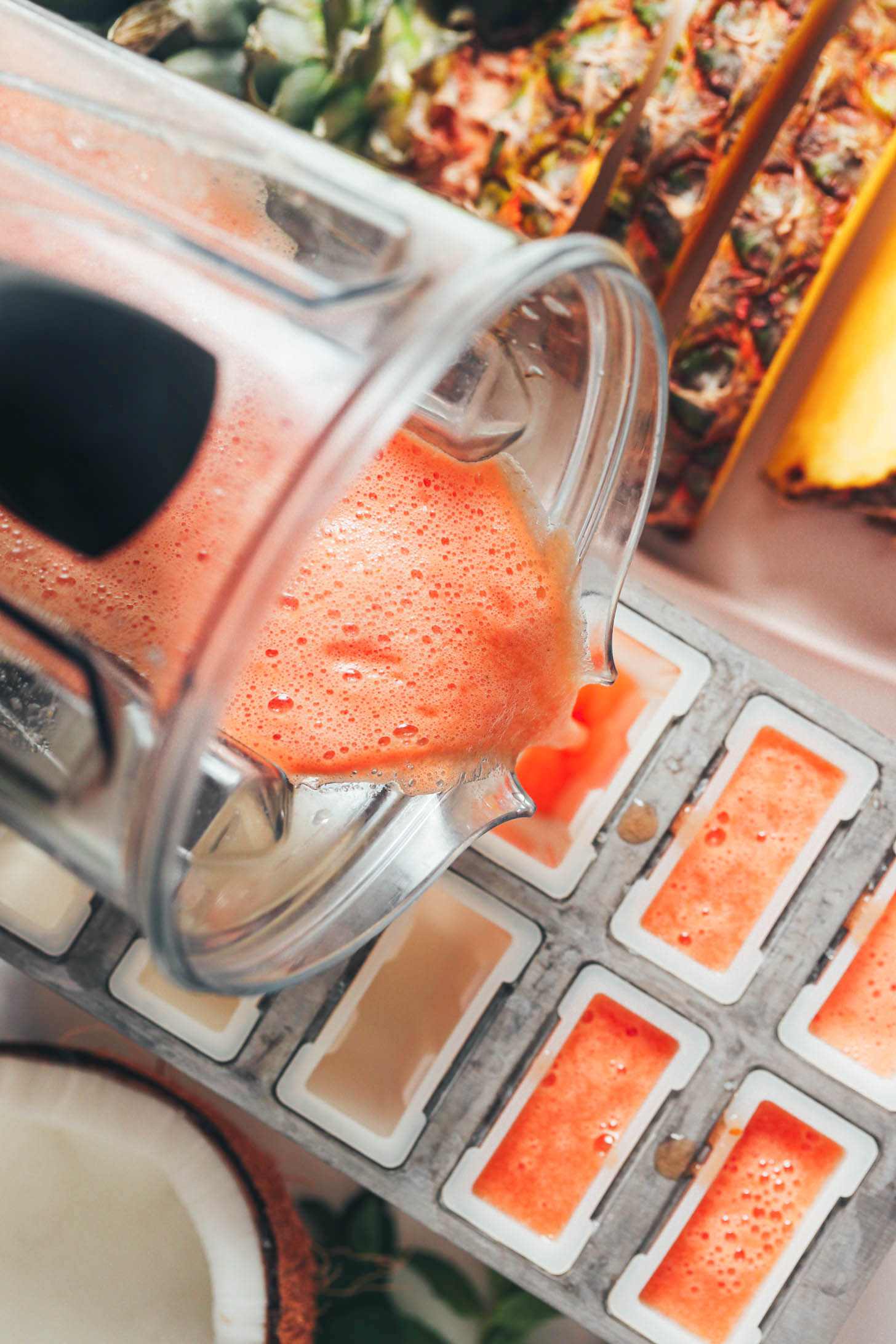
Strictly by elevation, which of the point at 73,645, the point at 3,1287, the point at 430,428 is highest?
the point at 430,428

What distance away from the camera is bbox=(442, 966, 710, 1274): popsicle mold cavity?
0.91 metres

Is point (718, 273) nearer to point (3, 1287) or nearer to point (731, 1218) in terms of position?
point (731, 1218)

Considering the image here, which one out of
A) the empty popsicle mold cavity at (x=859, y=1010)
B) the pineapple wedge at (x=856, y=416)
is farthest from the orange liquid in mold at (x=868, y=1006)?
the pineapple wedge at (x=856, y=416)

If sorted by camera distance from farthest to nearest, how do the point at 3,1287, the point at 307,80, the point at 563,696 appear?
the point at 3,1287, the point at 307,80, the point at 563,696

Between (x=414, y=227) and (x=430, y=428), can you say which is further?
(x=430, y=428)

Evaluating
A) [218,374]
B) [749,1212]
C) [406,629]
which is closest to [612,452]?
[406,629]

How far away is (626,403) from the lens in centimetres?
62

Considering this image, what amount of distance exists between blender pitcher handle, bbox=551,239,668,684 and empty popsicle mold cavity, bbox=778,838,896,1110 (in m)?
0.40

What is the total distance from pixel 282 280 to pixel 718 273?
2.18 ft

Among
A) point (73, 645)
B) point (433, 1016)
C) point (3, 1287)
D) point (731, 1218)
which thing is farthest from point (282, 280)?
point (3, 1287)

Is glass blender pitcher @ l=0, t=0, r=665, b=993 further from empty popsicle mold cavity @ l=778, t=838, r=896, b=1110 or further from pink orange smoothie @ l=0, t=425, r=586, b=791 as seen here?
empty popsicle mold cavity @ l=778, t=838, r=896, b=1110

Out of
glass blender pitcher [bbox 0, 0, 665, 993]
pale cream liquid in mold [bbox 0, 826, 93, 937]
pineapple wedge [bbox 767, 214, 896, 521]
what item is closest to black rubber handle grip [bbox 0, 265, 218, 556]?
glass blender pitcher [bbox 0, 0, 665, 993]

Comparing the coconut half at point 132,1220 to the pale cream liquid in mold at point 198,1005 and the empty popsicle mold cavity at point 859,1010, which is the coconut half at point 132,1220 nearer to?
the pale cream liquid in mold at point 198,1005

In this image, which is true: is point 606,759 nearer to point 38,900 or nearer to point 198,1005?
point 198,1005
